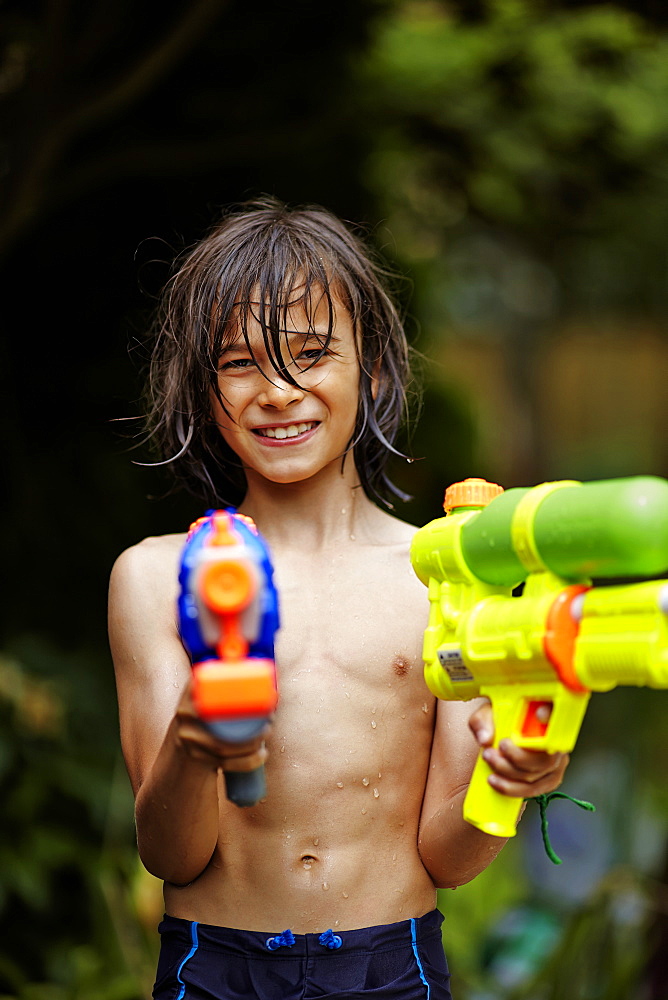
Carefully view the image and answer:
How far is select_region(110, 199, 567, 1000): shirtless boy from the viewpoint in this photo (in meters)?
1.71

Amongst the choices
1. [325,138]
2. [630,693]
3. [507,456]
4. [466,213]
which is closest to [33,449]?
[325,138]

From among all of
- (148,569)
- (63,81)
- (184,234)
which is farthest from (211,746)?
(184,234)

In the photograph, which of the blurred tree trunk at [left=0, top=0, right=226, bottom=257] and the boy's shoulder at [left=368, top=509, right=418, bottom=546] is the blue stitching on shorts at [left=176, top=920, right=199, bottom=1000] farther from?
the blurred tree trunk at [left=0, top=0, right=226, bottom=257]

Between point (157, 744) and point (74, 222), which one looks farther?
point (74, 222)

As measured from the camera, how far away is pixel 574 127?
4012 millimetres

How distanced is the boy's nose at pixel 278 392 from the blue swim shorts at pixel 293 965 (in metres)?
0.80

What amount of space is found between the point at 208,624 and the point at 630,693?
18.0 ft

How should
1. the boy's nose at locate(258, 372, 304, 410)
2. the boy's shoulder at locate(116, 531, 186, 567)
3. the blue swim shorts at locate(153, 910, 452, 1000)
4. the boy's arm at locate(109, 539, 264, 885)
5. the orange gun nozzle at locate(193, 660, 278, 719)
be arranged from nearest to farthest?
1. the orange gun nozzle at locate(193, 660, 278, 719)
2. the boy's arm at locate(109, 539, 264, 885)
3. the blue swim shorts at locate(153, 910, 452, 1000)
4. the boy's nose at locate(258, 372, 304, 410)
5. the boy's shoulder at locate(116, 531, 186, 567)

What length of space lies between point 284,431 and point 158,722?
1.62 ft

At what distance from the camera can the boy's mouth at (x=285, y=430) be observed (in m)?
1.83

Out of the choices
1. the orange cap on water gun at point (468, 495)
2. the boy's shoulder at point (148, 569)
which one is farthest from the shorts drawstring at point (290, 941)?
the orange cap on water gun at point (468, 495)

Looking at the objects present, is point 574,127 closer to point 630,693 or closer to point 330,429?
point 330,429

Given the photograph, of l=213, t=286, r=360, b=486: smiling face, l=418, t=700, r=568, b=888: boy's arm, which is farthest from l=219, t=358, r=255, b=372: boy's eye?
l=418, t=700, r=568, b=888: boy's arm

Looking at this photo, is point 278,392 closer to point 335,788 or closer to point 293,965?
point 335,788
